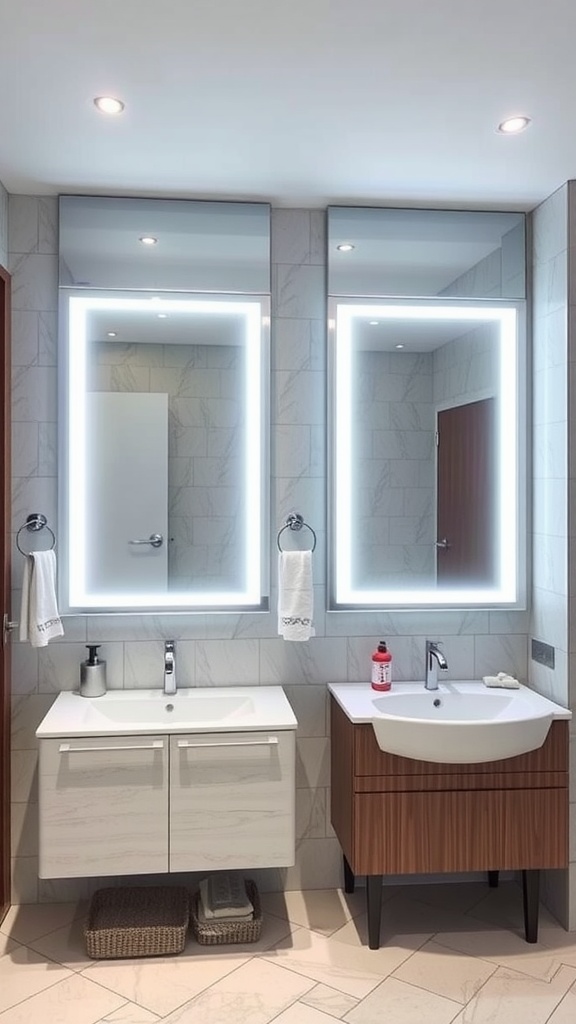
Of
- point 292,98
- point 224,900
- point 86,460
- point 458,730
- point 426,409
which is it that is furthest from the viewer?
point 426,409

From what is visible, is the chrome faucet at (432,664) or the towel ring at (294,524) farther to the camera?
the towel ring at (294,524)

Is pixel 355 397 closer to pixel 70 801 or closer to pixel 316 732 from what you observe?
pixel 316 732

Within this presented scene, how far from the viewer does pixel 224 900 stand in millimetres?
2645

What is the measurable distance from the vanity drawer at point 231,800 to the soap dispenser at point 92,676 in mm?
452

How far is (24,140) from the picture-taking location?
2377 mm

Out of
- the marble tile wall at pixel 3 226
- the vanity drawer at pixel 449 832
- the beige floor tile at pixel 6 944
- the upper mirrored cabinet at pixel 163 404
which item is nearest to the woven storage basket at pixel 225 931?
the vanity drawer at pixel 449 832

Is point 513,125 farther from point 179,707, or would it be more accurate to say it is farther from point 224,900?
point 224,900

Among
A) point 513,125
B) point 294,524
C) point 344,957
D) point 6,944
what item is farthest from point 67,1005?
point 513,125

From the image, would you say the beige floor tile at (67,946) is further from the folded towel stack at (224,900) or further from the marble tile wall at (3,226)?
the marble tile wall at (3,226)

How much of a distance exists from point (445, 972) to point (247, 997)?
2.04 ft

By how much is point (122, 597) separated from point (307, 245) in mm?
1482

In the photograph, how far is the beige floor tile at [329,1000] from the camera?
7.34 ft

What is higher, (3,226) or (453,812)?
(3,226)

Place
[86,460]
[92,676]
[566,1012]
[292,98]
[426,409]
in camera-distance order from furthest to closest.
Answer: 1. [426,409]
2. [86,460]
3. [92,676]
4. [566,1012]
5. [292,98]
